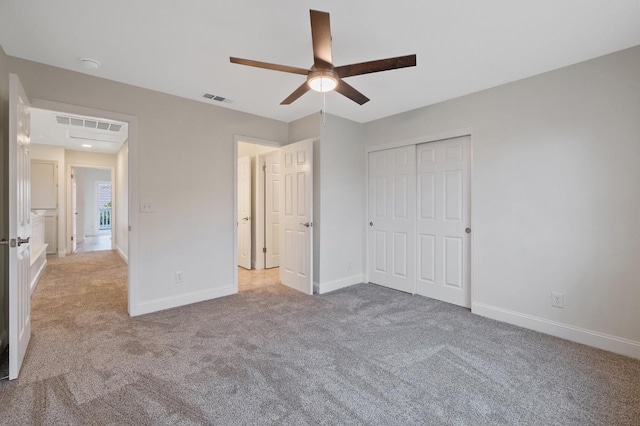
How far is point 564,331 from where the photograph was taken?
8.75 ft

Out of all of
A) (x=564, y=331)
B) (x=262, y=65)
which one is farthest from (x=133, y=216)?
(x=564, y=331)

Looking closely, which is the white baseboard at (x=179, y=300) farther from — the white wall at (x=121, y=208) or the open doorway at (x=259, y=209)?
the white wall at (x=121, y=208)

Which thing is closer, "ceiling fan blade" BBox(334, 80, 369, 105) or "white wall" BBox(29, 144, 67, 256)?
"ceiling fan blade" BBox(334, 80, 369, 105)

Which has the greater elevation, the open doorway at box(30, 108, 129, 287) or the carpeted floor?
the open doorway at box(30, 108, 129, 287)

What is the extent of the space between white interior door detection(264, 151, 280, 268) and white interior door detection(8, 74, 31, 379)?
3.26 meters

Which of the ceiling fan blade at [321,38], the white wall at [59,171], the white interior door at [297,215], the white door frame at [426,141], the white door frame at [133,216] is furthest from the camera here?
the white wall at [59,171]

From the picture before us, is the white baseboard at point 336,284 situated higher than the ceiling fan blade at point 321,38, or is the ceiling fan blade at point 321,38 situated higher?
the ceiling fan blade at point 321,38

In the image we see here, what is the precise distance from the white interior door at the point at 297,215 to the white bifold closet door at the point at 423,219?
1.05 m

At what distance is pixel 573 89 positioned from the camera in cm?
263

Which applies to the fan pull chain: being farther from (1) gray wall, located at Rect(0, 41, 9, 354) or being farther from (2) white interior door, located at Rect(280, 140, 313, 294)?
(1) gray wall, located at Rect(0, 41, 9, 354)

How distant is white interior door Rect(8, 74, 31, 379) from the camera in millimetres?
1954


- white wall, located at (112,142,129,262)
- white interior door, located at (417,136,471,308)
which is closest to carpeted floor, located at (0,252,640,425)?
white interior door, located at (417,136,471,308)

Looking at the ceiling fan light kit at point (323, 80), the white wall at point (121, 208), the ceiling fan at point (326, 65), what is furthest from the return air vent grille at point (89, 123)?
the ceiling fan light kit at point (323, 80)

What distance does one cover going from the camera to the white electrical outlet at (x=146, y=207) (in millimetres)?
3199
